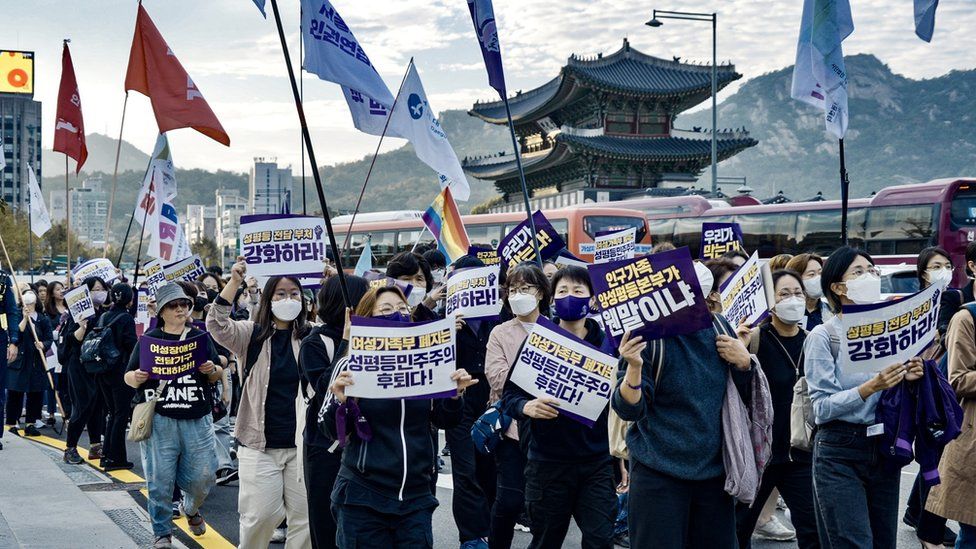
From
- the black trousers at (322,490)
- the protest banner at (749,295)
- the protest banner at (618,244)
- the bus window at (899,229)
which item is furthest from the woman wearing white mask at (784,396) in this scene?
the bus window at (899,229)

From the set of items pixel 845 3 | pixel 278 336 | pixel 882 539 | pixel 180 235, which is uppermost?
pixel 845 3

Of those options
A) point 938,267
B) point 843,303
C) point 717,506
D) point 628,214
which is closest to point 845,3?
point 938,267

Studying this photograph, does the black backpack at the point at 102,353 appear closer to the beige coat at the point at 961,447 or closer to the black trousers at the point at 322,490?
the black trousers at the point at 322,490

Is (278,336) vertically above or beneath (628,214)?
beneath

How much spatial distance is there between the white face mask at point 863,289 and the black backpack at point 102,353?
626 centimetres

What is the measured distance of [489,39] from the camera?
7656 millimetres

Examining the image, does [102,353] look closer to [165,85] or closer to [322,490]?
[165,85]

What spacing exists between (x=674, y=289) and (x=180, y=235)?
29.3 ft

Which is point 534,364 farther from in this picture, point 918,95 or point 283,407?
point 918,95

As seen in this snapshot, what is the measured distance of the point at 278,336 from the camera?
5.51 meters

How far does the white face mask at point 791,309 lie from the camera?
5.13 meters

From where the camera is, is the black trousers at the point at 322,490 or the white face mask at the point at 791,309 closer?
the black trousers at the point at 322,490

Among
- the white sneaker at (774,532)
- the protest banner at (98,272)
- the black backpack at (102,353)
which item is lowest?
the white sneaker at (774,532)

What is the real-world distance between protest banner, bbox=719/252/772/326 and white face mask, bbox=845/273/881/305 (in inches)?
19.4
